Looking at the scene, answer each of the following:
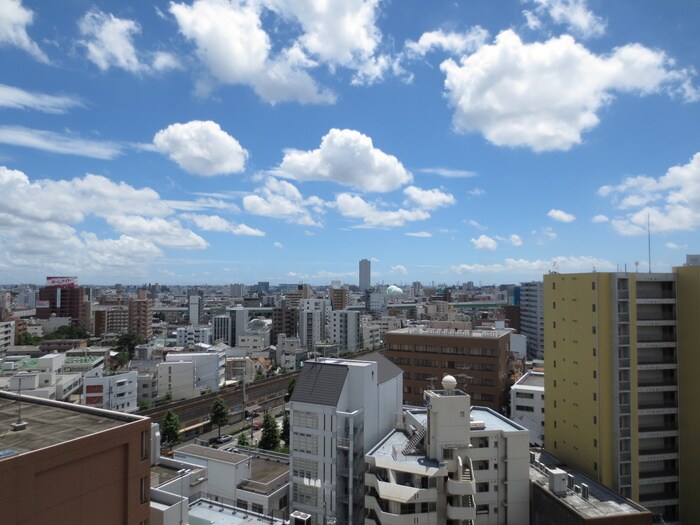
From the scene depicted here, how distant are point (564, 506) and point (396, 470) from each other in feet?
20.0

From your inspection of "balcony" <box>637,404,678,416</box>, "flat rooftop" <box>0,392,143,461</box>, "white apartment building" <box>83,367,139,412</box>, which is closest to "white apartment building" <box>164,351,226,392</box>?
"white apartment building" <box>83,367,139,412</box>

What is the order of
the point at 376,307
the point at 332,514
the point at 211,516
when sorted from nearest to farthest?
the point at 211,516, the point at 332,514, the point at 376,307

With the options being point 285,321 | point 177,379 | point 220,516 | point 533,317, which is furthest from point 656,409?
point 285,321

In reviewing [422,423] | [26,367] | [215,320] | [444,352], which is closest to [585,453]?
[422,423]

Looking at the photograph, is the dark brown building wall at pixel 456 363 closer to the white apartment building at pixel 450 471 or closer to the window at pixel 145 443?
the white apartment building at pixel 450 471

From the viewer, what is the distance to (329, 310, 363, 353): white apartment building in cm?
7675

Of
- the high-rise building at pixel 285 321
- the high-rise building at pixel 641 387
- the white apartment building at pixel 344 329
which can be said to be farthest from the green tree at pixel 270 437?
the high-rise building at pixel 285 321

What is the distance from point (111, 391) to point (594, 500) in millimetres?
36397

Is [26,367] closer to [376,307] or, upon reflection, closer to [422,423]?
[422,423]

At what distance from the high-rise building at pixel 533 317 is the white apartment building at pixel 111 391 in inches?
2300

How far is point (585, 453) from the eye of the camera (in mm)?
20750

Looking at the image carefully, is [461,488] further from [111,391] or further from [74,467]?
[111,391]

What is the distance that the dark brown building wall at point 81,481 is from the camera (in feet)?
22.2

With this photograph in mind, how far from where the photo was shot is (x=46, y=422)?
353 inches
